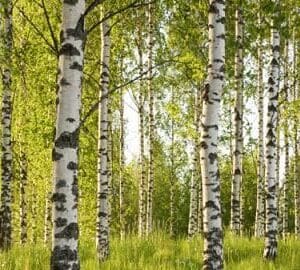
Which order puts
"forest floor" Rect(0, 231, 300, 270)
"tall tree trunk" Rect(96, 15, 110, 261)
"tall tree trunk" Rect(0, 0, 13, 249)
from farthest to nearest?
"tall tree trunk" Rect(0, 0, 13, 249), "tall tree trunk" Rect(96, 15, 110, 261), "forest floor" Rect(0, 231, 300, 270)

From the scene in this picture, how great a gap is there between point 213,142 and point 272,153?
9.19ft

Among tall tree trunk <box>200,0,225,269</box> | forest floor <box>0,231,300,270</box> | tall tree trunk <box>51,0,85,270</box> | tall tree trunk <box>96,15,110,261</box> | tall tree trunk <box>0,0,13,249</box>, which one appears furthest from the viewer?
tall tree trunk <box>0,0,13,249</box>

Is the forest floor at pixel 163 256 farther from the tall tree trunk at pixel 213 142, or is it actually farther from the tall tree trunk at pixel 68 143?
the tall tree trunk at pixel 68 143

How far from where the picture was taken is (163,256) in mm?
10883

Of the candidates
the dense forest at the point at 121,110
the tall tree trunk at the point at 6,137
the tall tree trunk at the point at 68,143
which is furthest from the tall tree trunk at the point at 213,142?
the tall tree trunk at the point at 6,137

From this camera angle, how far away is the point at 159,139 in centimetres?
3891

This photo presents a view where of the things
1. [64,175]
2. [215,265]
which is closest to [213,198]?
[215,265]

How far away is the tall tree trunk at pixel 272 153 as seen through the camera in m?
10.6

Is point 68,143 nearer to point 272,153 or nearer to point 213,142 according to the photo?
point 213,142

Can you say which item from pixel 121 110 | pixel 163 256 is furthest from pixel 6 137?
pixel 121 110

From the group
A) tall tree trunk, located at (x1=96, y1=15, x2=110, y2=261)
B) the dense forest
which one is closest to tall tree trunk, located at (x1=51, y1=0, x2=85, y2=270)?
the dense forest

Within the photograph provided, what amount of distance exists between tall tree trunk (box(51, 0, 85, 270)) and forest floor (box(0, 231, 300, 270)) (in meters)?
Answer: 3.94

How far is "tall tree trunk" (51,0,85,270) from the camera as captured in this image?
5281 millimetres

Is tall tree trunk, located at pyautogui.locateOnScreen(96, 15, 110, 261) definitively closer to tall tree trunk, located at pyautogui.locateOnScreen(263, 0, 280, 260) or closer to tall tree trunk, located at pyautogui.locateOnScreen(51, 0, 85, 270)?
tall tree trunk, located at pyautogui.locateOnScreen(263, 0, 280, 260)
